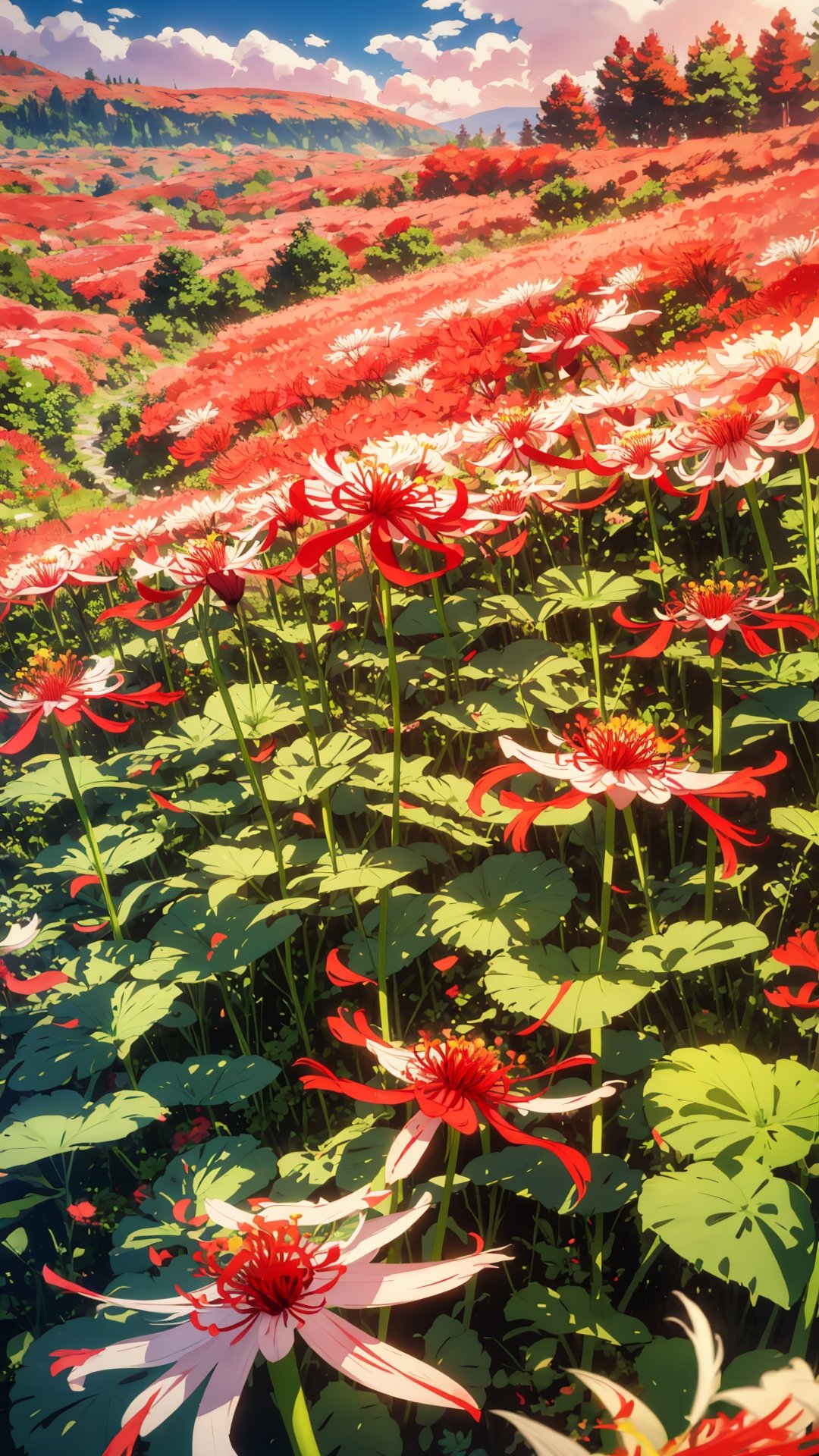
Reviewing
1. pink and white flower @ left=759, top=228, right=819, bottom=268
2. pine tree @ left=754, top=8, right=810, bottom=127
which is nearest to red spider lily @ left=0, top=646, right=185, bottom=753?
pink and white flower @ left=759, top=228, right=819, bottom=268

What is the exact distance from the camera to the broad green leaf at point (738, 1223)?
798mm

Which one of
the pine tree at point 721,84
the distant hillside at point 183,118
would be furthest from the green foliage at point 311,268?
the distant hillside at point 183,118

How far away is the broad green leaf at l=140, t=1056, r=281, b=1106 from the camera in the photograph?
1.33 m

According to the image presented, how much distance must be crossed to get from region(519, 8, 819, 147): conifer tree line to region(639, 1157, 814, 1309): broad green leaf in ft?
55.7

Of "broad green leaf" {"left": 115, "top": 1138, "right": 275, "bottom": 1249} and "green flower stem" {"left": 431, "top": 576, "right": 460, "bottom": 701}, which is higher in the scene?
"green flower stem" {"left": 431, "top": 576, "right": 460, "bottom": 701}

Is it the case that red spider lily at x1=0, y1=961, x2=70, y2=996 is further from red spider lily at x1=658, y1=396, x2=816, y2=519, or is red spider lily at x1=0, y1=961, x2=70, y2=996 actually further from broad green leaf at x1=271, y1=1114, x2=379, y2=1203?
red spider lily at x1=658, y1=396, x2=816, y2=519

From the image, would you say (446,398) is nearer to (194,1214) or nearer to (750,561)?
(750,561)

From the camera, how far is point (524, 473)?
6.51 feet

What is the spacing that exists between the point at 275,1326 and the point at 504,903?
877 mm

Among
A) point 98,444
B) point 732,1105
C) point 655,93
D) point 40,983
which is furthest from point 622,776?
point 655,93

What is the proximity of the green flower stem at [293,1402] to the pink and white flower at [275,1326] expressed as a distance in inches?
A: 0.4

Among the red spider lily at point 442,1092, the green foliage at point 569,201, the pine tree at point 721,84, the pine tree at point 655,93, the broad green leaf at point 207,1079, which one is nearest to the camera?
the red spider lily at point 442,1092

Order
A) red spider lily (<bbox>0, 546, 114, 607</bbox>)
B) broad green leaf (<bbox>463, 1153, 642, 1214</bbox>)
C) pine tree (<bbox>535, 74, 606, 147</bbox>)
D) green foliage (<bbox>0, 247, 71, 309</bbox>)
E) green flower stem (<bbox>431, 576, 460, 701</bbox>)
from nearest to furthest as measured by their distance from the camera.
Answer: broad green leaf (<bbox>463, 1153, 642, 1214</bbox>), red spider lily (<bbox>0, 546, 114, 607</bbox>), green flower stem (<bbox>431, 576, 460, 701</bbox>), green foliage (<bbox>0, 247, 71, 309</bbox>), pine tree (<bbox>535, 74, 606, 147</bbox>)

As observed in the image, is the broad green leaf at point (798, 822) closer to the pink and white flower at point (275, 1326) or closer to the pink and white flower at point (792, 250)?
the pink and white flower at point (275, 1326)
